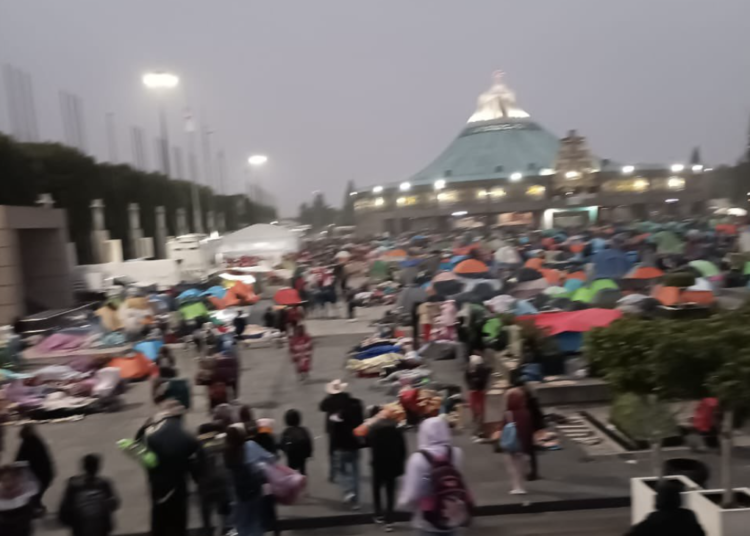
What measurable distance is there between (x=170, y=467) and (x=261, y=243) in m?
28.5

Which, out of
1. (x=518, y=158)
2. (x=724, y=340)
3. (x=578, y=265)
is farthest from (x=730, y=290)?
(x=518, y=158)

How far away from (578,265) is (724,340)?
1799 centimetres

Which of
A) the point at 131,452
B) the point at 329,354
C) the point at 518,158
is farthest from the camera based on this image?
the point at 518,158

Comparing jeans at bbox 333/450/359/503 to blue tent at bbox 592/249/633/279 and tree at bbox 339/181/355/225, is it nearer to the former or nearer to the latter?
blue tent at bbox 592/249/633/279

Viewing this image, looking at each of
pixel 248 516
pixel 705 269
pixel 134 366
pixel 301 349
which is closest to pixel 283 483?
pixel 248 516

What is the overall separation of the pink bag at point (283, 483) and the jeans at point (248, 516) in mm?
158

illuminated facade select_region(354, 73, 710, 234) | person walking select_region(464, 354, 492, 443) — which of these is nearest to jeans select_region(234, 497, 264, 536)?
person walking select_region(464, 354, 492, 443)

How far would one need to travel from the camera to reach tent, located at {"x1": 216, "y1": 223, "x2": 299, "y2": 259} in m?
33.7

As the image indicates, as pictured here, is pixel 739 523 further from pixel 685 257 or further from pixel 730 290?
pixel 685 257

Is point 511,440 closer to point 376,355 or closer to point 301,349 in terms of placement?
point 301,349

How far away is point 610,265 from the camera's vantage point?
21.5 meters

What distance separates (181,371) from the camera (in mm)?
14953

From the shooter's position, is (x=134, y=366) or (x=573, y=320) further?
(x=134, y=366)

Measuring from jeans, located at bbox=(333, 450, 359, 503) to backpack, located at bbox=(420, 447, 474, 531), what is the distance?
2209 millimetres
